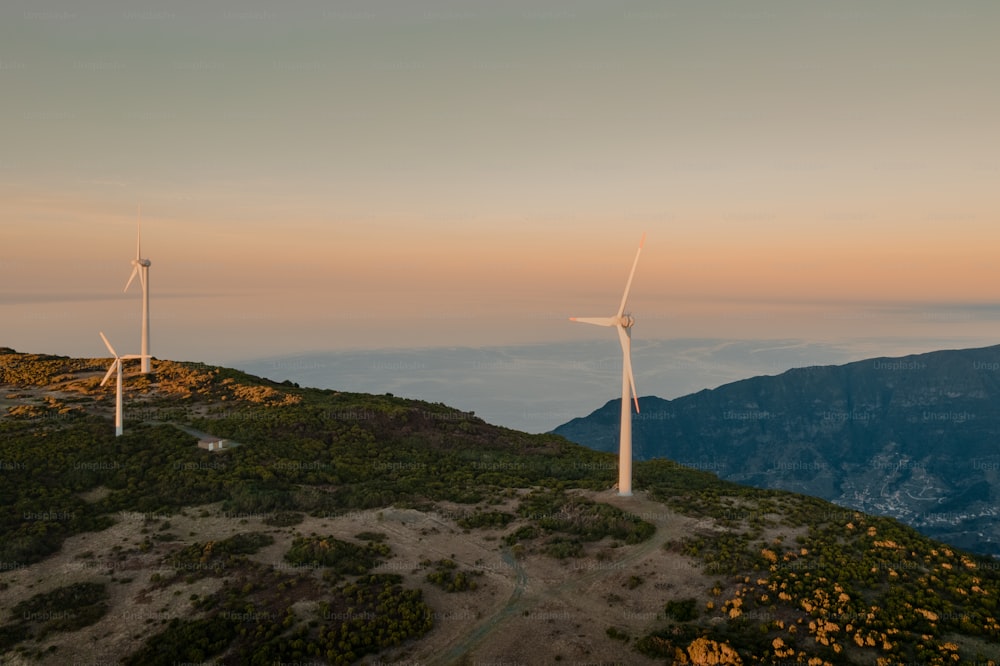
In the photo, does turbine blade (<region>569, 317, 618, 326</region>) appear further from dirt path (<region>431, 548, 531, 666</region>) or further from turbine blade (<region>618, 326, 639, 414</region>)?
dirt path (<region>431, 548, 531, 666</region>)

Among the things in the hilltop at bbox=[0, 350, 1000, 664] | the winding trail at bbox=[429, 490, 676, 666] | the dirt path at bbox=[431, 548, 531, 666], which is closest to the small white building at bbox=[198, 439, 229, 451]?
the hilltop at bbox=[0, 350, 1000, 664]

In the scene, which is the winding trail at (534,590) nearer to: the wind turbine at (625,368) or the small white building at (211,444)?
the wind turbine at (625,368)

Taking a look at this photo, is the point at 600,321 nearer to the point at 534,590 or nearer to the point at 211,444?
the point at 534,590

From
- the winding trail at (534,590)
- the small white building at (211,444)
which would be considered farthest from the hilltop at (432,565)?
the small white building at (211,444)

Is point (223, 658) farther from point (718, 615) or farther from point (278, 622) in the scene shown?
point (718, 615)

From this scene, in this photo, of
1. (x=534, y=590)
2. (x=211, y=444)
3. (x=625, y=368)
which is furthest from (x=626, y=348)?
(x=211, y=444)

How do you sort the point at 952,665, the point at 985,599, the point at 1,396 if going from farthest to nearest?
the point at 1,396
the point at 985,599
the point at 952,665

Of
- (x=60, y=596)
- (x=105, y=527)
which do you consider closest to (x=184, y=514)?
(x=105, y=527)

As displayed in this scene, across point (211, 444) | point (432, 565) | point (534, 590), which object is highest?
point (211, 444)
